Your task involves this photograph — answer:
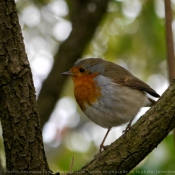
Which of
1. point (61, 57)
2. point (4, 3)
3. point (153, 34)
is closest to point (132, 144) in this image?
point (4, 3)

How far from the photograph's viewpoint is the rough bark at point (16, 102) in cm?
308

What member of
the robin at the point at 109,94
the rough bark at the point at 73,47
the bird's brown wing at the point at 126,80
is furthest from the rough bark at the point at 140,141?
the rough bark at the point at 73,47

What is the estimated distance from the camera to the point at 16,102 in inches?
125

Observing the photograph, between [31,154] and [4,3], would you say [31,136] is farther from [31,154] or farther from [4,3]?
[4,3]

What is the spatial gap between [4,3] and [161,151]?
6.31 feet

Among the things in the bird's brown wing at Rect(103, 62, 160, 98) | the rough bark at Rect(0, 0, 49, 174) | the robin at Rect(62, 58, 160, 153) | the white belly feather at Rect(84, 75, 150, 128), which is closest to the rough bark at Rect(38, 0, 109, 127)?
the robin at Rect(62, 58, 160, 153)

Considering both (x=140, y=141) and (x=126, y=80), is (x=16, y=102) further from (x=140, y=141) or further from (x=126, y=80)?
(x=126, y=80)

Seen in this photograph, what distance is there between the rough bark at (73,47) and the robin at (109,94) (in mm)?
1097

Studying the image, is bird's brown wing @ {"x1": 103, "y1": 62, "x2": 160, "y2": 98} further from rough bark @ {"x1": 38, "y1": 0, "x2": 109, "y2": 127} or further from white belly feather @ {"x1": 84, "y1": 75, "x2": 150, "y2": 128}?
rough bark @ {"x1": 38, "y1": 0, "x2": 109, "y2": 127}

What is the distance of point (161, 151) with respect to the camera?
3.90 meters

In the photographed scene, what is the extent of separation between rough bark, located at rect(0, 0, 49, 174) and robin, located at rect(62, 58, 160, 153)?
1028mm

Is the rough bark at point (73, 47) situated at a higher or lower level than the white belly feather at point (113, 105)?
higher

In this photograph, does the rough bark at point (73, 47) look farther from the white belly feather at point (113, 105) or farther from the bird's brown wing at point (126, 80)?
the white belly feather at point (113, 105)

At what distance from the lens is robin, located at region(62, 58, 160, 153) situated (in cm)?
422
